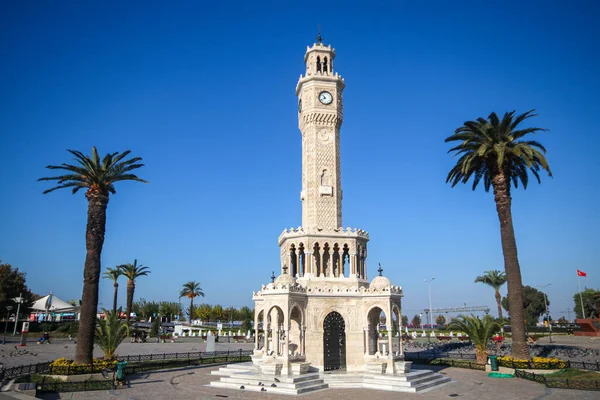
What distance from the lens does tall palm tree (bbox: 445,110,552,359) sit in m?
27.6

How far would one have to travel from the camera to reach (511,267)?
28062mm

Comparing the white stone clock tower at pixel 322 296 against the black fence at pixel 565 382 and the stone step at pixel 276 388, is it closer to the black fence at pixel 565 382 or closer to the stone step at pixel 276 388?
the stone step at pixel 276 388

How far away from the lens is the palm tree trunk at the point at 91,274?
24.9m

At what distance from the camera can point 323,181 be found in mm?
30969

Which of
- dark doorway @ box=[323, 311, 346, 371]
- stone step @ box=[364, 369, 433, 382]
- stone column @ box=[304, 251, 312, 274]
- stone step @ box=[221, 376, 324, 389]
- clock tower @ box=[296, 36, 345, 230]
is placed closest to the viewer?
stone step @ box=[221, 376, 324, 389]

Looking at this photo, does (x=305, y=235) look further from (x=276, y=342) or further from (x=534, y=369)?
(x=534, y=369)

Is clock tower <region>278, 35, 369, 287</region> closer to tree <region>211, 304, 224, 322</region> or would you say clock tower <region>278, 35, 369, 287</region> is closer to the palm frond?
the palm frond

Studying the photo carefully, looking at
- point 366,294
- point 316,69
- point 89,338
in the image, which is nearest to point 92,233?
point 89,338

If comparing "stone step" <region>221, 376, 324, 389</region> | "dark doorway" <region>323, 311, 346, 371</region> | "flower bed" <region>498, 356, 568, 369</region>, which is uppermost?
"dark doorway" <region>323, 311, 346, 371</region>

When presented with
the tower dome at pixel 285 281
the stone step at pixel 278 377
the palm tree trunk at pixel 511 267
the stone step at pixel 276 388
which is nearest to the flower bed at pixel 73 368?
the stone step at pixel 276 388

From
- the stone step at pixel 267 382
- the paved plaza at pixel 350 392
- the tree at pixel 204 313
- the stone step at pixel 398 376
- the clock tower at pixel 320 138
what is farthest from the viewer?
the tree at pixel 204 313

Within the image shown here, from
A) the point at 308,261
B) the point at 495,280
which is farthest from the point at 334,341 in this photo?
the point at 495,280

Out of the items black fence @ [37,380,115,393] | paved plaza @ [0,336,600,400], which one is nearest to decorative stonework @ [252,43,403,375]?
paved plaza @ [0,336,600,400]

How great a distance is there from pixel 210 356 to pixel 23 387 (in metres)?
20.2
